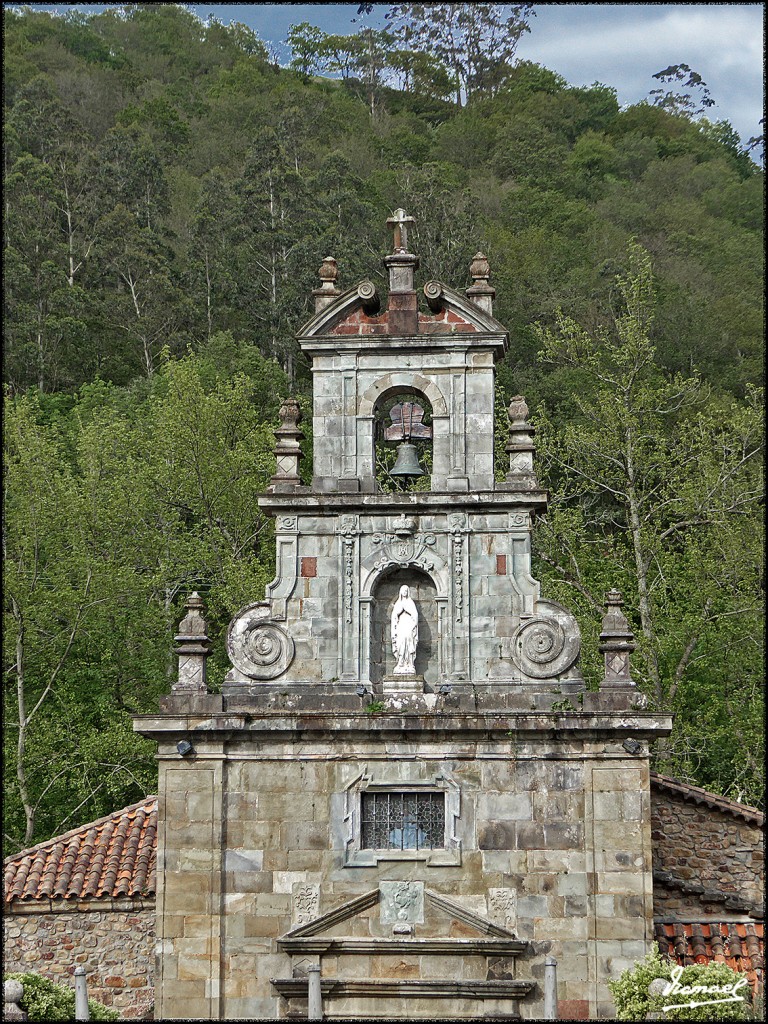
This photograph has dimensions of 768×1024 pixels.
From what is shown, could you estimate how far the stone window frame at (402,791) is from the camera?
18766 millimetres

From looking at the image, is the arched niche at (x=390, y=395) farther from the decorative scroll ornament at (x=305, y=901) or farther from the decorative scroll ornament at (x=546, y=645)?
the decorative scroll ornament at (x=305, y=901)

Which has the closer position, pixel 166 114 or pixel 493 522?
pixel 493 522

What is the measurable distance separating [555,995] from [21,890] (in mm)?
7305

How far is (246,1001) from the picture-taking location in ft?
61.0

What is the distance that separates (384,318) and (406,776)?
19.2 ft

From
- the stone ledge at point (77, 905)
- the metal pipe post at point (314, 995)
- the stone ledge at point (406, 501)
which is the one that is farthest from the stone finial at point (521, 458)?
the stone ledge at point (77, 905)

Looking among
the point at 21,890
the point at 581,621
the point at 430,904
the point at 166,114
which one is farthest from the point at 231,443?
the point at 166,114

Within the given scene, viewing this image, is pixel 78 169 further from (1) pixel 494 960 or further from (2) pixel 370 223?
(1) pixel 494 960

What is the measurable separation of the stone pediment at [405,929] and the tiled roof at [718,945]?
2129mm

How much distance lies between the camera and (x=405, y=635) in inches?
769

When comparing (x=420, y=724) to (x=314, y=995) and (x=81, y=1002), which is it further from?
(x=81, y=1002)

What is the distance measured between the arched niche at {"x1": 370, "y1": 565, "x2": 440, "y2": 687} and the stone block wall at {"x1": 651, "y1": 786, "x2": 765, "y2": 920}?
6.05 m

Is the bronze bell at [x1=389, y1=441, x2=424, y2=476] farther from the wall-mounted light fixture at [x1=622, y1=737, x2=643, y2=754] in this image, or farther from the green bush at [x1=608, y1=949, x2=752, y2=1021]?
the green bush at [x1=608, y1=949, x2=752, y2=1021]

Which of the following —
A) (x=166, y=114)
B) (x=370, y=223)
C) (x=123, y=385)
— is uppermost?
(x=166, y=114)
